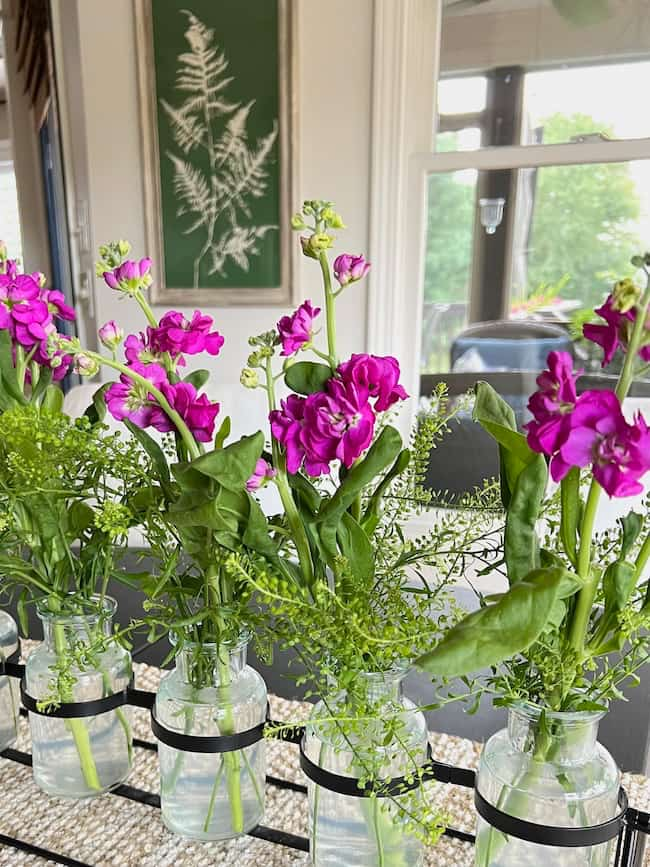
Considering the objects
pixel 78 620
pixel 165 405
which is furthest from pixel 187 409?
pixel 78 620

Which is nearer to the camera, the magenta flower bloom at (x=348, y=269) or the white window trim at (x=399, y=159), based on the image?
the magenta flower bloom at (x=348, y=269)

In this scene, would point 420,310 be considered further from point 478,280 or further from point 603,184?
point 603,184

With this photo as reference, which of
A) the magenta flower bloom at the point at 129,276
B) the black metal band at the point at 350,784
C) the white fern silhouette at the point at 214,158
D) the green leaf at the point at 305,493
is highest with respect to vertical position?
the white fern silhouette at the point at 214,158

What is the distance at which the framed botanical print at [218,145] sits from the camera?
2.37 m

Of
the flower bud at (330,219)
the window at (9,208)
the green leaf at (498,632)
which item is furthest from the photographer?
the window at (9,208)

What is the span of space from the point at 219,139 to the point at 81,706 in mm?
2258

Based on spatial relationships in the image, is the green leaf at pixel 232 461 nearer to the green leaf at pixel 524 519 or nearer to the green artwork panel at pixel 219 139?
the green leaf at pixel 524 519

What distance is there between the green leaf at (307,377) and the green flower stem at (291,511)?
0.04 meters

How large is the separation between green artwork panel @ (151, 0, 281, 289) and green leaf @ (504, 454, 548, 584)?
2.20 m

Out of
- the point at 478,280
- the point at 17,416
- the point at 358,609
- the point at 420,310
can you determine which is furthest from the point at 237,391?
the point at 358,609

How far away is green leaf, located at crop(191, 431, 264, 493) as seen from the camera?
412 mm

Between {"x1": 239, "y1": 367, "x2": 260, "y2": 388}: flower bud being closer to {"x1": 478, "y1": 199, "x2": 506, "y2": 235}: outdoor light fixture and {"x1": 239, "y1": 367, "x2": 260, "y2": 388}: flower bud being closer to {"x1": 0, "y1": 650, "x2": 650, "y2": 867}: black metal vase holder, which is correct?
{"x1": 0, "y1": 650, "x2": 650, "y2": 867}: black metal vase holder

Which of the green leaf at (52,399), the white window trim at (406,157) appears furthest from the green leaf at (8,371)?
the white window trim at (406,157)

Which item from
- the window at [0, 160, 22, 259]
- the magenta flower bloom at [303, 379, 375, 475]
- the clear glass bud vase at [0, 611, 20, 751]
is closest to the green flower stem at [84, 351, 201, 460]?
the magenta flower bloom at [303, 379, 375, 475]
